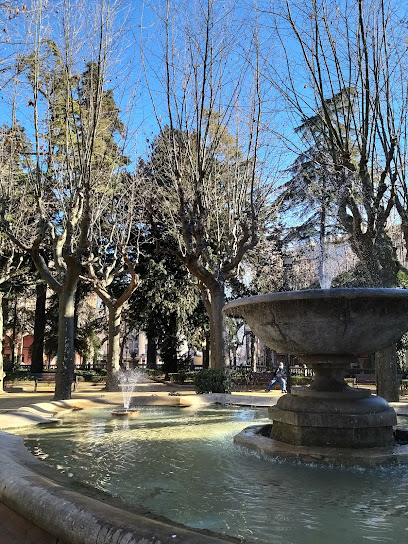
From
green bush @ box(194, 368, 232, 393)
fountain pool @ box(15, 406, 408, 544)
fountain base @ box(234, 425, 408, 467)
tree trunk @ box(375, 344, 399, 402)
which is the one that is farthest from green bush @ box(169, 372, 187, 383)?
fountain base @ box(234, 425, 408, 467)

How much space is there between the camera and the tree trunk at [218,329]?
1400cm

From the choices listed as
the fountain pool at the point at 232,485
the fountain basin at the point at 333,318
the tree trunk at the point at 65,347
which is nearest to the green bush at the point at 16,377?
the tree trunk at the point at 65,347

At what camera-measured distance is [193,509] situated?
124 inches

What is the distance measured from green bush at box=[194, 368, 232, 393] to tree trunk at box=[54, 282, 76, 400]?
356 centimetres

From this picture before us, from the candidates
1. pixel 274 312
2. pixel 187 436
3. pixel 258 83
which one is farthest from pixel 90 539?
pixel 258 83

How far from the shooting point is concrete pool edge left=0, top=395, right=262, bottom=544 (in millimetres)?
1940

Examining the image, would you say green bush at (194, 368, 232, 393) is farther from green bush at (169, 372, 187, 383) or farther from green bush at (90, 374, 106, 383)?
green bush at (90, 374, 106, 383)

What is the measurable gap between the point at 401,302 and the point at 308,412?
1.47 metres

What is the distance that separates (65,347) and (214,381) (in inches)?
163

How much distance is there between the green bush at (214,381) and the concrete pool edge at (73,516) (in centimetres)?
998

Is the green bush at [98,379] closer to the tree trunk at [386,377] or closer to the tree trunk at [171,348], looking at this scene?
the tree trunk at [171,348]

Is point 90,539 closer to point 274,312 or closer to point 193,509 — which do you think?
point 193,509

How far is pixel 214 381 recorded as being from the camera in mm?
13367

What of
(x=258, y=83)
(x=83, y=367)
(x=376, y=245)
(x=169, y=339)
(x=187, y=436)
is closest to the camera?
(x=187, y=436)
